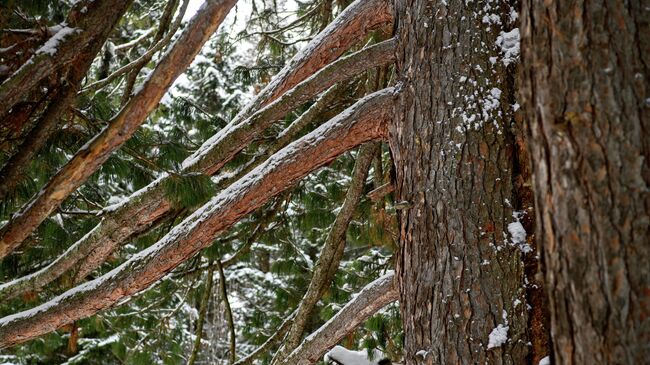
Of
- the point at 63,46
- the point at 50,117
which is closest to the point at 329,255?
the point at 50,117

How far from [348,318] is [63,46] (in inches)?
63.1

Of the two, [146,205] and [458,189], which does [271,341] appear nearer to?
[146,205]

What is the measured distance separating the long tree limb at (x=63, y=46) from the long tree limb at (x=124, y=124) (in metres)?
0.27

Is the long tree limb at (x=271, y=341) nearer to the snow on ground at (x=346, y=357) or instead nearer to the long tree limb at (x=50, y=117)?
the snow on ground at (x=346, y=357)

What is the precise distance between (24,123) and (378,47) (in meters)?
1.55

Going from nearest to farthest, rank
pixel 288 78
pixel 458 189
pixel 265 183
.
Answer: pixel 458 189, pixel 265 183, pixel 288 78

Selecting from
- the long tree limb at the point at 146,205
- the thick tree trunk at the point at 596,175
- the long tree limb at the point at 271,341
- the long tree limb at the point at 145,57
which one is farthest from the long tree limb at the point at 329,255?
the thick tree trunk at the point at 596,175

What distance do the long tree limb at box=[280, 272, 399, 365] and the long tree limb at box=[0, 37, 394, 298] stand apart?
0.85 m

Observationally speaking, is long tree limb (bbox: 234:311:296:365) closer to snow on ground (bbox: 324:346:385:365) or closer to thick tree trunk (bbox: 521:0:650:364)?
snow on ground (bbox: 324:346:385:365)

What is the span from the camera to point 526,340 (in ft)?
6.05

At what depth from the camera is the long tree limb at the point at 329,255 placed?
3.13m

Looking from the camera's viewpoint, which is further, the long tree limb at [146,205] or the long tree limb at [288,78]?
the long tree limb at [146,205]

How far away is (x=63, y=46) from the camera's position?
6.86ft

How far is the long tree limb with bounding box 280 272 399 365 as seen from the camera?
8.20 ft
